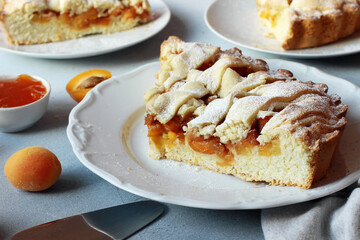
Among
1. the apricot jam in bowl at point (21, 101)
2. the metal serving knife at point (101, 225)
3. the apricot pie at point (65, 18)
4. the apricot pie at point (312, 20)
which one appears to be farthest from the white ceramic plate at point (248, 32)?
the metal serving knife at point (101, 225)

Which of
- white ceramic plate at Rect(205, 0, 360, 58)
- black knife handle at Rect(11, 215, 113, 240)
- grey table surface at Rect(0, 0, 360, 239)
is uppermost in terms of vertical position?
white ceramic plate at Rect(205, 0, 360, 58)

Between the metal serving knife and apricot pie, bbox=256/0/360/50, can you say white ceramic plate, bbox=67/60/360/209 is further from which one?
apricot pie, bbox=256/0/360/50

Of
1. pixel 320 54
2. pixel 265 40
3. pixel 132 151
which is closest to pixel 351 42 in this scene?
pixel 320 54

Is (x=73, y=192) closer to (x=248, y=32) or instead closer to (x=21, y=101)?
(x=21, y=101)

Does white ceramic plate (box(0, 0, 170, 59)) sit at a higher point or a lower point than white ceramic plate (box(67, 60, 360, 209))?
lower

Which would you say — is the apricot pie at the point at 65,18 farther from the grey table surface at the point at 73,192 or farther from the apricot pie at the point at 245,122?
the apricot pie at the point at 245,122

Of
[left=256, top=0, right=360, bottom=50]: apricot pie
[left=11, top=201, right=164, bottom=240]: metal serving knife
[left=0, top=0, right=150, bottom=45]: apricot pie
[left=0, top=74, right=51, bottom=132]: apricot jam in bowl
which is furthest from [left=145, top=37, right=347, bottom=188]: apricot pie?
[left=0, top=0, right=150, bottom=45]: apricot pie

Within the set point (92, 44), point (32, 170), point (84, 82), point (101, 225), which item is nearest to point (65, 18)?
point (92, 44)

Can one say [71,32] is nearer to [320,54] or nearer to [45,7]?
[45,7]
